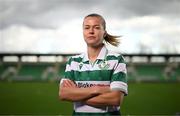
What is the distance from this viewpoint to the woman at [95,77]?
1.88 m

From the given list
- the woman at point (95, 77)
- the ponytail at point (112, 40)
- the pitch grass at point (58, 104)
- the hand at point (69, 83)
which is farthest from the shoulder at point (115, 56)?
the pitch grass at point (58, 104)

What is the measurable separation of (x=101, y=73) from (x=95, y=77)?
0.13 feet

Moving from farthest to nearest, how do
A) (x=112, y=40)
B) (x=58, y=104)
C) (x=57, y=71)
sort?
1. (x=57, y=71)
2. (x=58, y=104)
3. (x=112, y=40)

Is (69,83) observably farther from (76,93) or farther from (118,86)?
(118,86)

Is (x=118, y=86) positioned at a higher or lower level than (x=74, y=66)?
lower

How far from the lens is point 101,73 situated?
187 cm

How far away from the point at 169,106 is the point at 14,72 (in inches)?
359

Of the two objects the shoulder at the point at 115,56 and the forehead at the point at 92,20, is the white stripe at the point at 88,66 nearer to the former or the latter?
the shoulder at the point at 115,56

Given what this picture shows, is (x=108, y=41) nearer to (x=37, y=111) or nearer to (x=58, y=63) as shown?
(x=37, y=111)

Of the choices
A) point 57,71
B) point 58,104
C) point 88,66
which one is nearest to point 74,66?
point 88,66

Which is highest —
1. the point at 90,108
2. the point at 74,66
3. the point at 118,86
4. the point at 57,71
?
the point at 74,66

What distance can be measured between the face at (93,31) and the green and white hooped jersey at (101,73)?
6 centimetres

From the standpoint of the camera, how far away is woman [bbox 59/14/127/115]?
1.88m

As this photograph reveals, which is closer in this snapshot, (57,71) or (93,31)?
(93,31)
